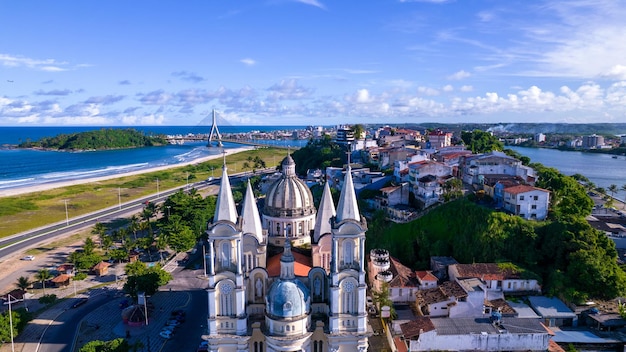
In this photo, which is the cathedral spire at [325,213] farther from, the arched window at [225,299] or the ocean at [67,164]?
the ocean at [67,164]

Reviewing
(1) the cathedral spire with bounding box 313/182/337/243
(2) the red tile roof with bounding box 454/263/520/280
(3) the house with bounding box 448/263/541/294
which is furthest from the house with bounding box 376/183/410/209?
(1) the cathedral spire with bounding box 313/182/337/243

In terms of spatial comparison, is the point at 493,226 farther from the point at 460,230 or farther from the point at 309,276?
the point at 309,276

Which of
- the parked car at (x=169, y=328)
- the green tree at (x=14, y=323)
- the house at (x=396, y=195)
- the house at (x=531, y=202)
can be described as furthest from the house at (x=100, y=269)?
the house at (x=531, y=202)

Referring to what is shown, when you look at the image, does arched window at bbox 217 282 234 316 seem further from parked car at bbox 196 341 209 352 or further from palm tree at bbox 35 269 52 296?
palm tree at bbox 35 269 52 296

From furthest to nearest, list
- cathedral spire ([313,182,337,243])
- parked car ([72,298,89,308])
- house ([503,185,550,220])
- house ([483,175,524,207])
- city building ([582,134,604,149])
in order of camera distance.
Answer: city building ([582,134,604,149]) → house ([483,175,524,207]) → house ([503,185,550,220]) → parked car ([72,298,89,308]) → cathedral spire ([313,182,337,243])

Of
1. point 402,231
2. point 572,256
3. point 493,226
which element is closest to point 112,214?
point 402,231

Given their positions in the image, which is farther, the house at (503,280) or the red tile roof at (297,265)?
the house at (503,280)
